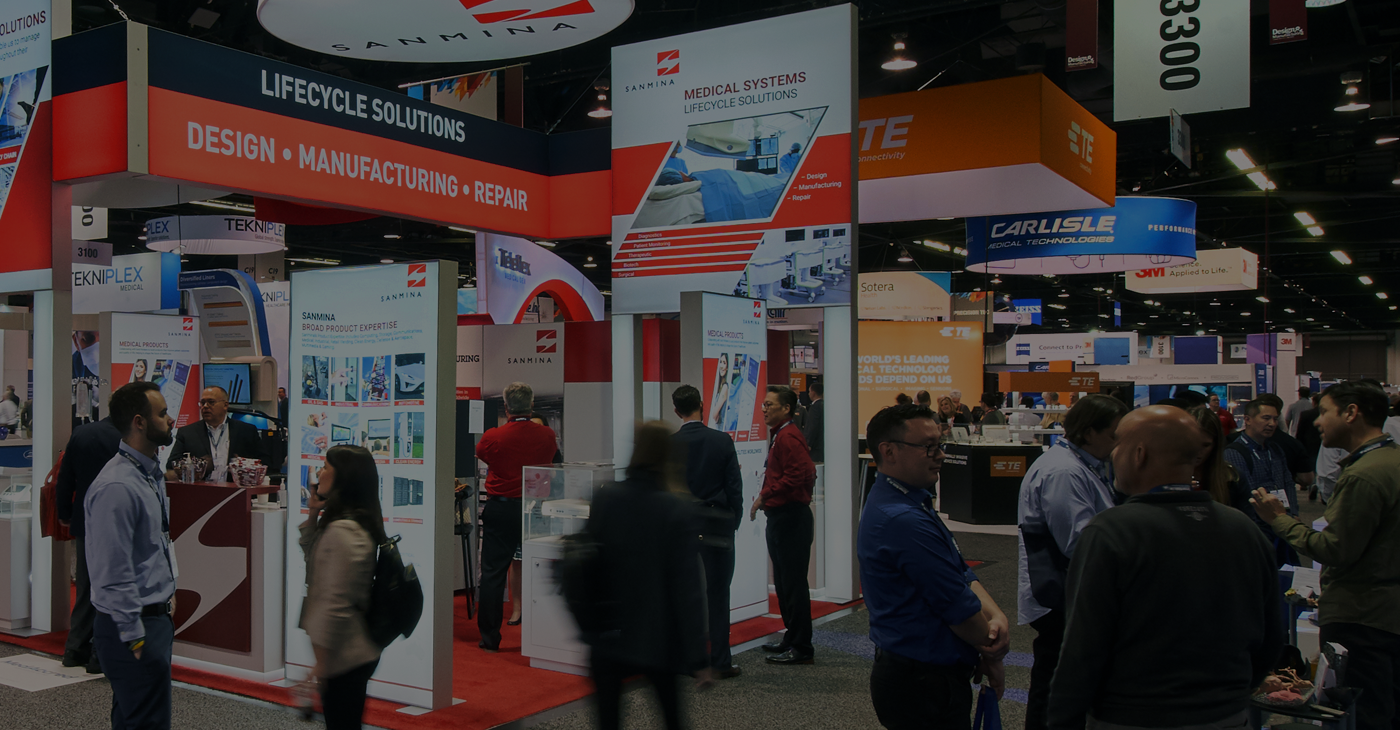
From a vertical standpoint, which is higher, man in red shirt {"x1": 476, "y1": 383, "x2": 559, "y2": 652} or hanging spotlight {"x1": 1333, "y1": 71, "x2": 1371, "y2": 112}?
hanging spotlight {"x1": 1333, "y1": 71, "x2": 1371, "y2": 112}

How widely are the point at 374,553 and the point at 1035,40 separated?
30.9 feet

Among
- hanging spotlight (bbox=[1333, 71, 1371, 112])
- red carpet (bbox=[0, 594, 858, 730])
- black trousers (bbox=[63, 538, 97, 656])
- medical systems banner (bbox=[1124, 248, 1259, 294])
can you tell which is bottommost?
red carpet (bbox=[0, 594, 858, 730])

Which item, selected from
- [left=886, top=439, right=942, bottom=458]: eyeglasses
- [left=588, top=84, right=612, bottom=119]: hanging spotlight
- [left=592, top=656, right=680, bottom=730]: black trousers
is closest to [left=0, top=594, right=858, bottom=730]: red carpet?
Answer: [left=592, top=656, right=680, bottom=730]: black trousers

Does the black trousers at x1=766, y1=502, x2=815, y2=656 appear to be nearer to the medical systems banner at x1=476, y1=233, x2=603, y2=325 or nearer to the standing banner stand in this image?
the standing banner stand

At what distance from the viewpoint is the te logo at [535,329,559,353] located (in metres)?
8.78

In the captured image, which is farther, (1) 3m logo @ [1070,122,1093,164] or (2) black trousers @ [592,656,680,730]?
(1) 3m logo @ [1070,122,1093,164]

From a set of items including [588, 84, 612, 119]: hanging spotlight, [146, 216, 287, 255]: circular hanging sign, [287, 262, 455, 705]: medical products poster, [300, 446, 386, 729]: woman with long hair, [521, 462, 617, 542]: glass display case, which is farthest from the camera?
[146, 216, 287, 255]: circular hanging sign

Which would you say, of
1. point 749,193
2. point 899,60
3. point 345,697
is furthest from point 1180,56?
point 345,697

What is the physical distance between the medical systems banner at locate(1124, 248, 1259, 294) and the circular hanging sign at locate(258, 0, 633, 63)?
11.0 m

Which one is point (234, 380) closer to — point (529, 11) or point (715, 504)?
point (715, 504)

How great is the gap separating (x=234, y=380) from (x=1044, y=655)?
5.17m

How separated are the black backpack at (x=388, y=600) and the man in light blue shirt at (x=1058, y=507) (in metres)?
1.87

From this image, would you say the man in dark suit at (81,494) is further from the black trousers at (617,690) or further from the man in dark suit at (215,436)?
the black trousers at (617,690)

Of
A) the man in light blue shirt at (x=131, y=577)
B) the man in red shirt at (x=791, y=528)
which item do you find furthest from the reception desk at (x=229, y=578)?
the man in red shirt at (x=791, y=528)
